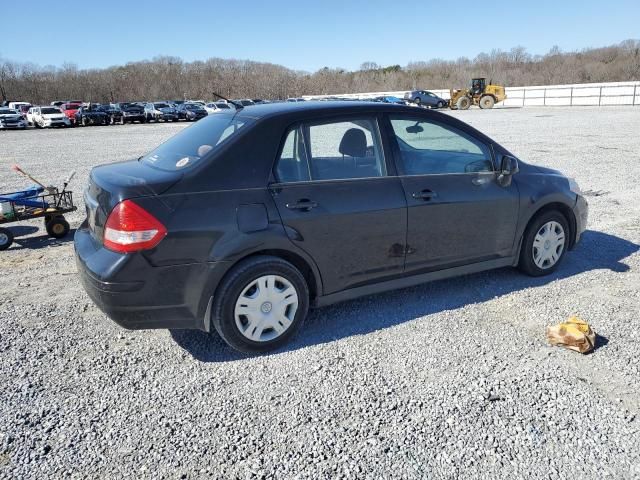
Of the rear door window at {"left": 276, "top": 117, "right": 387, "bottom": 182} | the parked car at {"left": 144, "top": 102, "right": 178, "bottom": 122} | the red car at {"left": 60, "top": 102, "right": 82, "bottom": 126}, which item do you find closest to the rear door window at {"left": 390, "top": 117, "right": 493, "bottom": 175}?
the rear door window at {"left": 276, "top": 117, "right": 387, "bottom": 182}

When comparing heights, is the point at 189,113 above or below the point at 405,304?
above

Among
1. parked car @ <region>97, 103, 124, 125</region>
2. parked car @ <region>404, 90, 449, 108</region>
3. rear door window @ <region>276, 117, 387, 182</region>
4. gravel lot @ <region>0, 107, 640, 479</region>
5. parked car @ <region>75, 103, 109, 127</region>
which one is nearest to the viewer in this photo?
gravel lot @ <region>0, 107, 640, 479</region>

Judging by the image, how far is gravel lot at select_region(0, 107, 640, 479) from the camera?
2.68 metres

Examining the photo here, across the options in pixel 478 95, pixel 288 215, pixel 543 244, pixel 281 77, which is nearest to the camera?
pixel 288 215

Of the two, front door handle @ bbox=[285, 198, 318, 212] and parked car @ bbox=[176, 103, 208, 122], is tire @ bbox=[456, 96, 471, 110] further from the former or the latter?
front door handle @ bbox=[285, 198, 318, 212]

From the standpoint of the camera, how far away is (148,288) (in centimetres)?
337

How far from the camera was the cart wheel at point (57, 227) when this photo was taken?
6750mm

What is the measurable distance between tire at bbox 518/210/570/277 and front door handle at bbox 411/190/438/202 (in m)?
1.28

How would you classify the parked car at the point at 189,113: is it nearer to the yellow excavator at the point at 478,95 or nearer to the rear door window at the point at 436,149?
the yellow excavator at the point at 478,95

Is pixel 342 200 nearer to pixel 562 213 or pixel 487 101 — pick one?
pixel 562 213

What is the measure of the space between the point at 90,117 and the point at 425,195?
40654 millimetres

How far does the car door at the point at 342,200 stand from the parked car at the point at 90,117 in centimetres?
4009

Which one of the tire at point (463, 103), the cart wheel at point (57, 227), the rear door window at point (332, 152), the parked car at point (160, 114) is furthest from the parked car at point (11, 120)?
the rear door window at point (332, 152)

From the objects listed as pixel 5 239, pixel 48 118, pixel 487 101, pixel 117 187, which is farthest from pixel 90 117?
pixel 117 187
